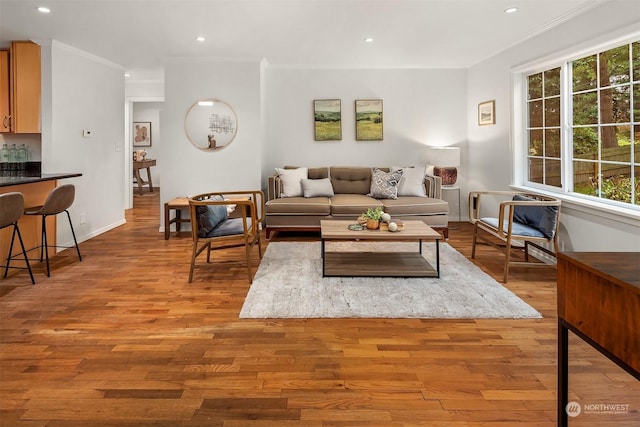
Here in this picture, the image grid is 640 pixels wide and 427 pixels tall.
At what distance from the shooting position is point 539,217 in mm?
3652

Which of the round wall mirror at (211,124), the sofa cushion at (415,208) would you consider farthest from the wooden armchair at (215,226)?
the round wall mirror at (211,124)

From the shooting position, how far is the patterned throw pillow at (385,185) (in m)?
5.46

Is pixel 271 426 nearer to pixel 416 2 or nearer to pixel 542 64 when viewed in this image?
pixel 416 2

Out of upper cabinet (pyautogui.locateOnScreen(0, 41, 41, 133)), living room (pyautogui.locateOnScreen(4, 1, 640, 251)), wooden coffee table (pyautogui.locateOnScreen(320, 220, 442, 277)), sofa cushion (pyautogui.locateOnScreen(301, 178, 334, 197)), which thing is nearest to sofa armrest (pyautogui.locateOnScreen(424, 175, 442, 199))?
living room (pyautogui.locateOnScreen(4, 1, 640, 251))

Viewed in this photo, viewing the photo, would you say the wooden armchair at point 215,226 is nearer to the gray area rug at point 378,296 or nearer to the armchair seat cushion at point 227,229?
the armchair seat cushion at point 227,229

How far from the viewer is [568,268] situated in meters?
1.26

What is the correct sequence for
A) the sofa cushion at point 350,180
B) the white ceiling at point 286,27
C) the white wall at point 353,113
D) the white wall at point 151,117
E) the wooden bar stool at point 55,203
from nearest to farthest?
the white ceiling at point 286,27 < the wooden bar stool at point 55,203 < the sofa cushion at point 350,180 < the white wall at point 353,113 < the white wall at point 151,117

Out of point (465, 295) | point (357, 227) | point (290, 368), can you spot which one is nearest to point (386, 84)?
point (357, 227)

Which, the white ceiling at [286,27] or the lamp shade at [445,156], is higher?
the white ceiling at [286,27]

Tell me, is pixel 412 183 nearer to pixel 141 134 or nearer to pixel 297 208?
pixel 297 208

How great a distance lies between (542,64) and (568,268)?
12.6 feet

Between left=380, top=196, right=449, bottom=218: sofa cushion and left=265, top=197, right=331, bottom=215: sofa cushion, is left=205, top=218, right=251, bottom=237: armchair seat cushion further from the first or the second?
left=380, top=196, right=449, bottom=218: sofa cushion
